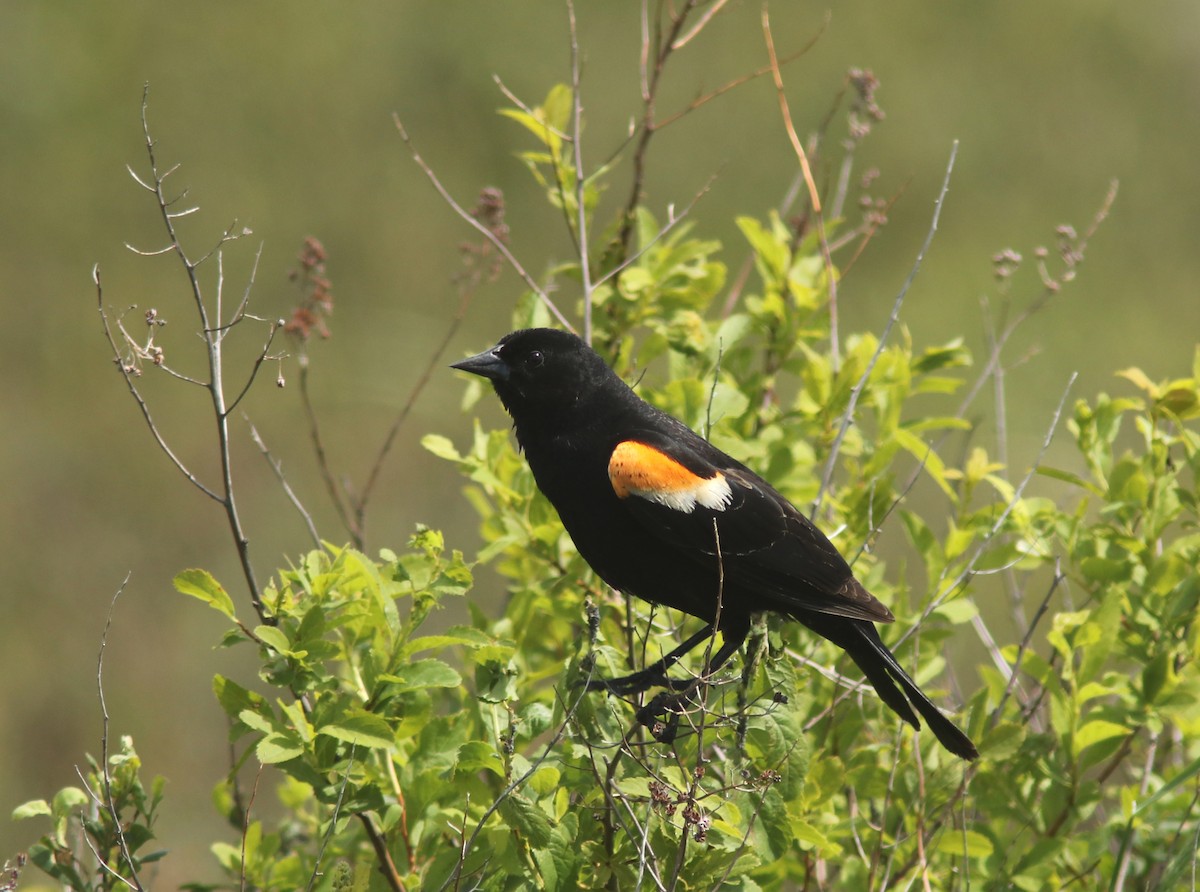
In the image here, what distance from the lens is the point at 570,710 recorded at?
7.04ft

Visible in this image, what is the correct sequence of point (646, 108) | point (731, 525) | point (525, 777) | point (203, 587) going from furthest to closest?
point (646, 108), point (731, 525), point (203, 587), point (525, 777)

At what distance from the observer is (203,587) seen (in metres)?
2.22

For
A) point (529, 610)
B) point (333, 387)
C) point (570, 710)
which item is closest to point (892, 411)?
point (529, 610)

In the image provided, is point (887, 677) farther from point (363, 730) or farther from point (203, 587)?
point (203, 587)

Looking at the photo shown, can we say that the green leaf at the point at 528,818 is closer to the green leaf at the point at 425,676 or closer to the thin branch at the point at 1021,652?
the green leaf at the point at 425,676

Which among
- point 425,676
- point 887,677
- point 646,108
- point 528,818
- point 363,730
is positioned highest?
point 646,108

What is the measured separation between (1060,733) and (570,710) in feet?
4.08

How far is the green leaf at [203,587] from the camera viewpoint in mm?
2187

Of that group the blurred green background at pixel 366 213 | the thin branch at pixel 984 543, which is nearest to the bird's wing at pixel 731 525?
the thin branch at pixel 984 543

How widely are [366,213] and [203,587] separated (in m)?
5.10

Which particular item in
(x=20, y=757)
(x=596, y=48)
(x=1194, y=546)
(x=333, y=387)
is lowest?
(x=20, y=757)

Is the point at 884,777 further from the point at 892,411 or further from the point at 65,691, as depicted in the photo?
the point at 65,691

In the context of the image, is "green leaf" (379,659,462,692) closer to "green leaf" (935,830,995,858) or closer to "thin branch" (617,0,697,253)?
"green leaf" (935,830,995,858)

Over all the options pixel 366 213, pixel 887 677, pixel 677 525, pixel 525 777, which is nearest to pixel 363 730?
pixel 525 777
